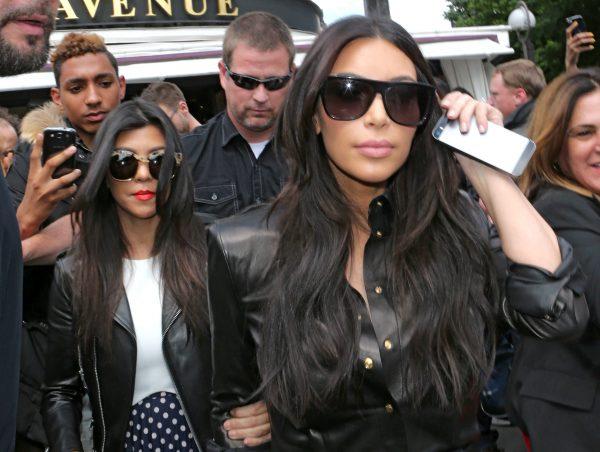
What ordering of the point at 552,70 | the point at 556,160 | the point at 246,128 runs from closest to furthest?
the point at 556,160 < the point at 246,128 < the point at 552,70

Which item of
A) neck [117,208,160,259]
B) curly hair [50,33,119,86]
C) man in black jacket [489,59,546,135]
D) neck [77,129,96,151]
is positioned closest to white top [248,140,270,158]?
neck [117,208,160,259]

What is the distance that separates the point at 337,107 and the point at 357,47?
0.17m

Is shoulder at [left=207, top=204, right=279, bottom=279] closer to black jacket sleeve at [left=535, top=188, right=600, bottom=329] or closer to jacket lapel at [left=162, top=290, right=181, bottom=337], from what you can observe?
jacket lapel at [left=162, top=290, right=181, bottom=337]

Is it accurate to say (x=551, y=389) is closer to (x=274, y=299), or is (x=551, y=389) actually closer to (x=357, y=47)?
(x=274, y=299)

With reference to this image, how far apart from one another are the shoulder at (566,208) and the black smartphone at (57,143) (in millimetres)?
1911

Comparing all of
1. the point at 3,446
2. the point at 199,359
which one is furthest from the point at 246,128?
the point at 3,446

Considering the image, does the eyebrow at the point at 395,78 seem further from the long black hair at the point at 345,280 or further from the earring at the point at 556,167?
the earring at the point at 556,167

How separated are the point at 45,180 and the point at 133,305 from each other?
→ 0.74 metres

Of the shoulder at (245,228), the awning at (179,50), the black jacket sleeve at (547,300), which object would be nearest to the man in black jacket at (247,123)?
the shoulder at (245,228)

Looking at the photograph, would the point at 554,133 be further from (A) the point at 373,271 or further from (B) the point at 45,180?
(B) the point at 45,180

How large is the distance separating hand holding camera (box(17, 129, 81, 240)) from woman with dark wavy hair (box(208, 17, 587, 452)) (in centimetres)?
146

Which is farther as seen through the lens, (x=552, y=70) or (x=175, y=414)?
(x=552, y=70)

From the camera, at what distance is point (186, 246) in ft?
10.5

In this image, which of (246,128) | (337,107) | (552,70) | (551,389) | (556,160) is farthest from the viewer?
(552,70)
